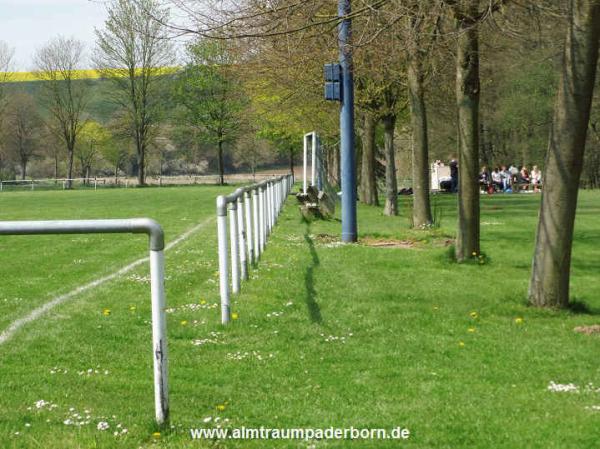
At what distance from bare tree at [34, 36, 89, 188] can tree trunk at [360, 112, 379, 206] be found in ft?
205

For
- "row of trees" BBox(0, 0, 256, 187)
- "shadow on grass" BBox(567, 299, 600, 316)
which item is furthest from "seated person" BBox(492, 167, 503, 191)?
Result: "shadow on grass" BBox(567, 299, 600, 316)

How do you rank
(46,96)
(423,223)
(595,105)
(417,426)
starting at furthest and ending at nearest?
(46,96) → (595,105) → (423,223) → (417,426)

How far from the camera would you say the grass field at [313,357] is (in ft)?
19.5

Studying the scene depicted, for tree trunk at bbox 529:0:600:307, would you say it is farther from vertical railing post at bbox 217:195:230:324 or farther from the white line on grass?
the white line on grass

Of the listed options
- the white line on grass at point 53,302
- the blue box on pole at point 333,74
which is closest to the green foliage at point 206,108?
the blue box on pole at point 333,74

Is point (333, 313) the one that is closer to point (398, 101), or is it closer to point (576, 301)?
point (576, 301)

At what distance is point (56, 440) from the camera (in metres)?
5.46

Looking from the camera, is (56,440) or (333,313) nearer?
(56,440)

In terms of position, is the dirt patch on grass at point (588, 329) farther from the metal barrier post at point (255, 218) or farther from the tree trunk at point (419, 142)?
the tree trunk at point (419, 142)

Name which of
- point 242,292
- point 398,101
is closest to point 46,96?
A: point 398,101

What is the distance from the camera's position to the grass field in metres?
5.93

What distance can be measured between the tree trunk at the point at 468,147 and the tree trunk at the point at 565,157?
14.2 feet

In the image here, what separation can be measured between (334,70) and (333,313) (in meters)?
10.1

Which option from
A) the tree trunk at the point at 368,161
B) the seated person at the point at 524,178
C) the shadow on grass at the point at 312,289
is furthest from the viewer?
the seated person at the point at 524,178
